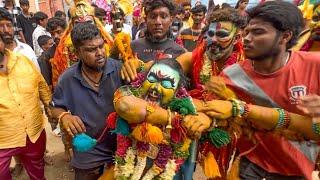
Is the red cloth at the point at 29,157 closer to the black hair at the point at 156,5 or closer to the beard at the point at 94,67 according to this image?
the beard at the point at 94,67

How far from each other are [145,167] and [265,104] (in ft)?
2.96

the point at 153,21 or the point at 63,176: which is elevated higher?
the point at 153,21

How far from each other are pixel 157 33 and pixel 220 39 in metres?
0.87

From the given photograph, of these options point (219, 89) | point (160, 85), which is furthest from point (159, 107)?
point (219, 89)

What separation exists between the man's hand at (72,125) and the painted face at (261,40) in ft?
4.17

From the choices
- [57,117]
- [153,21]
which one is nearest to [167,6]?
[153,21]

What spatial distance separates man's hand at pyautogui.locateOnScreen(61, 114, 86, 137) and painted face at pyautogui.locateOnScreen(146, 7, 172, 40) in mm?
1379

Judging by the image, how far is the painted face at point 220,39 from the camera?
10.1 ft

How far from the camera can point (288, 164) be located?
251 centimetres

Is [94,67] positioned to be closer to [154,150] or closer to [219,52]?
[154,150]

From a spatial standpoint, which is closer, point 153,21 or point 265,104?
point 265,104

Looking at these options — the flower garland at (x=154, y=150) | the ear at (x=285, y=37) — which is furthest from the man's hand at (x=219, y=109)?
the ear at (x=285, y=37)

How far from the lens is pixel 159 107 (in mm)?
2377

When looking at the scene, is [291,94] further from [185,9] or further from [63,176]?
[185,9]
